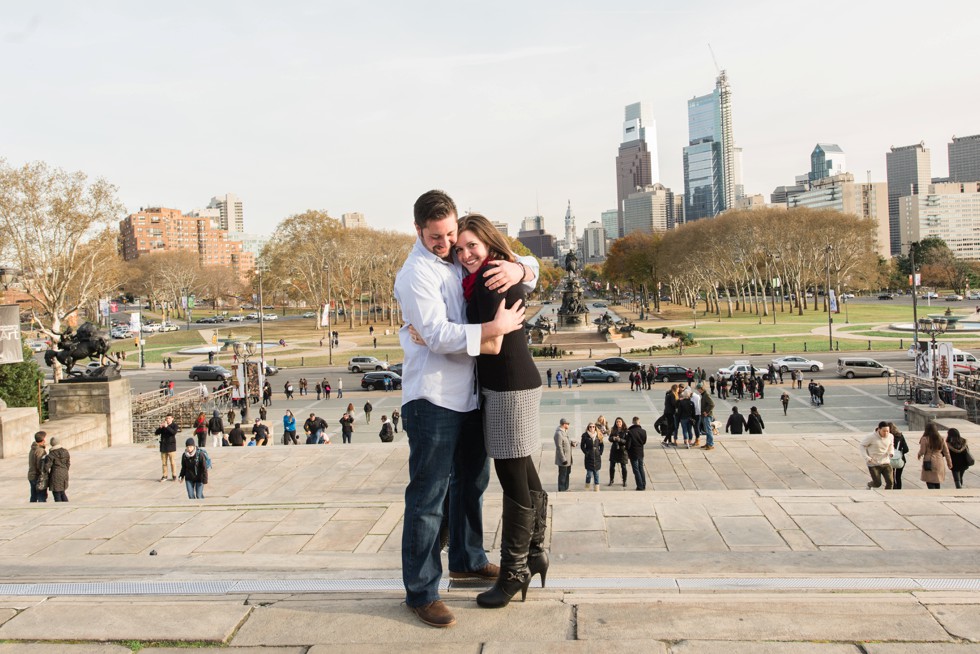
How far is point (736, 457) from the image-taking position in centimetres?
1455

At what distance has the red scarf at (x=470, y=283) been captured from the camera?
3.88 metres

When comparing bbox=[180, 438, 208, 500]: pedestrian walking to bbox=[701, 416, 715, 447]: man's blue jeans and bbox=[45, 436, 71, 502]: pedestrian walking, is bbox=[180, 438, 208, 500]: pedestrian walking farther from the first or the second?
bbox=[701, 416, 715, 447]: man's blue jeans

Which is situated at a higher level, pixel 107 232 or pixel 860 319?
pixel 107 232

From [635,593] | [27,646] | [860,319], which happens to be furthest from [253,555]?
[860,319]

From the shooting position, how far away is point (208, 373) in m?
43.0

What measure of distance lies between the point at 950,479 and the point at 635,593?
10173mm

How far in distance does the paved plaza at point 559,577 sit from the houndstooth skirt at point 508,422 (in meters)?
0.82

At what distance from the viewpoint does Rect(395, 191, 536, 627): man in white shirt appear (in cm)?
373

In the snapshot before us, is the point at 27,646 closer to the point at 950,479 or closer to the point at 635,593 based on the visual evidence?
the point at 635,593

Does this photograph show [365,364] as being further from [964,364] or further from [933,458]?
[933,458]

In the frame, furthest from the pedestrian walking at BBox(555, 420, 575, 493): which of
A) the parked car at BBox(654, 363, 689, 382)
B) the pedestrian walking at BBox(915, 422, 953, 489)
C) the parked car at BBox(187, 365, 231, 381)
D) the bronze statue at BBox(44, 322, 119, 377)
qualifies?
the parked car at BBox(187, 365, 231, 381)

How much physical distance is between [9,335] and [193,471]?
8.33m

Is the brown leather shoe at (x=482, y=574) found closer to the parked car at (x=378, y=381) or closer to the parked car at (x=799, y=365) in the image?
the parked car at (x=378, y=381)

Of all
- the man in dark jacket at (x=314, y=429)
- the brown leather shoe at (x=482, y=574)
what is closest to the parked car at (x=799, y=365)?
the man in dark jacket at (x=314, y=429)
